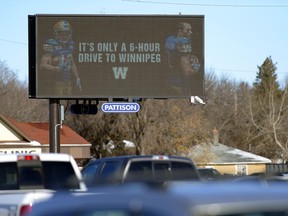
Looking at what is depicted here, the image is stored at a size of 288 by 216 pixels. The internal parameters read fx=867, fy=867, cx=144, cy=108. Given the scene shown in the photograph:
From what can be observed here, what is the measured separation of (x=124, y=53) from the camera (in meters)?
40.4

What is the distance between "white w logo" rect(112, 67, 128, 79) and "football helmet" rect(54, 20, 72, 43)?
8.52ft

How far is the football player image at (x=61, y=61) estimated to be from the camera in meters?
39.7

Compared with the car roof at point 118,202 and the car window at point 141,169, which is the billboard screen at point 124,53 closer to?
the car window at point 141,169

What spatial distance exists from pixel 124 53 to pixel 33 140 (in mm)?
11482

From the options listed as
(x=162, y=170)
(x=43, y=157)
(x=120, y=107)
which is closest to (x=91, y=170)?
(x=162, y=170)

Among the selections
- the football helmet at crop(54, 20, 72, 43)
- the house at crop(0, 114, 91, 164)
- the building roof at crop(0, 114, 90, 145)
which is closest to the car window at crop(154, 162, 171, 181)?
the football helmet at crop(54, 20, 72, 43)

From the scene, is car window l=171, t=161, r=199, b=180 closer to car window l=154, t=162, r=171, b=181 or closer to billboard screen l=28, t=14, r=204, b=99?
car window l=154, t=162, r=171, b=181

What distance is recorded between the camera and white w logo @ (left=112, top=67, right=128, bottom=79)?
132 feet

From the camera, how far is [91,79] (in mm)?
40094

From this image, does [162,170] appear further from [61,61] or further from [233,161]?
[233,161]

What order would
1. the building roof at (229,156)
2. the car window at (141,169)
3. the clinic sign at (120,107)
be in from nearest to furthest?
1. the car window at (141,169)
2. the clinic sign at (120,107)
3. the building roof at (229,156)

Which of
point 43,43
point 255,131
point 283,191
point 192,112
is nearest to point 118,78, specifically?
point 43,43

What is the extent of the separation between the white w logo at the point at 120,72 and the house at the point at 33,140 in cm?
673

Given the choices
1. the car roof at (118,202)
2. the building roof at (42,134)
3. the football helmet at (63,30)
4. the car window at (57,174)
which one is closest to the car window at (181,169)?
the car window at (57,174)
